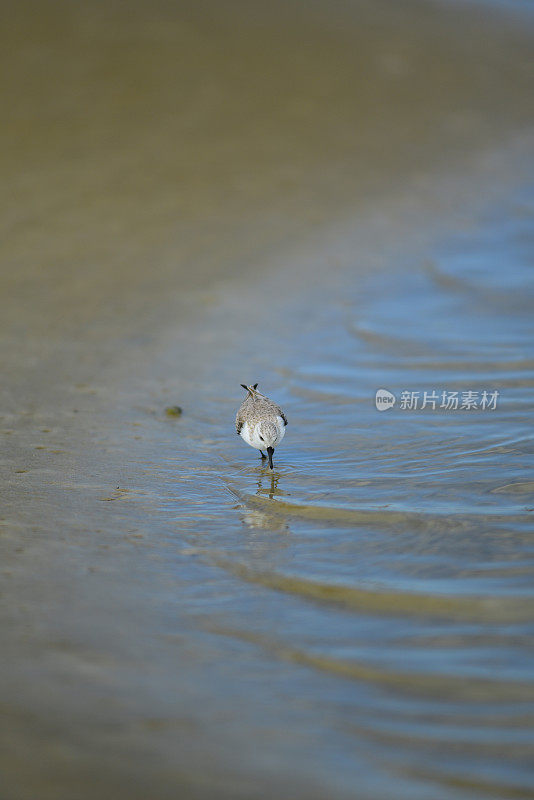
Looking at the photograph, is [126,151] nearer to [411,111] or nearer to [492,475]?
[411,111]

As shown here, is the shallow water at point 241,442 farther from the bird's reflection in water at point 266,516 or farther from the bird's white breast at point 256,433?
the bird's white breast at point 256,433

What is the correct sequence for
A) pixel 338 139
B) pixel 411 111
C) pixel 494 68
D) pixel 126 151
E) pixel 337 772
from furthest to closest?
pixel 494 68 → pixel 411 111 → pixel 338 139 → pixel 126 151 → pixel 337 772

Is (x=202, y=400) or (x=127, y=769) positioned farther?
(x=202, y=400)

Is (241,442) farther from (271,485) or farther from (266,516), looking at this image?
(266,516)

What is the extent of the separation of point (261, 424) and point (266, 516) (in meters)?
0.67

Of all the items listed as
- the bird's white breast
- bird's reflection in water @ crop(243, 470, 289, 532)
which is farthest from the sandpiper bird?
bird's reflection in water @ crop(243, 470, 289, 532)

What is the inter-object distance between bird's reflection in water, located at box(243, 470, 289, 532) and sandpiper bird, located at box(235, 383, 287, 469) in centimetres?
23

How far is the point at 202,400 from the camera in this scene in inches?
302

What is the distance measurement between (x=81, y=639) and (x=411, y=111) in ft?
49.0

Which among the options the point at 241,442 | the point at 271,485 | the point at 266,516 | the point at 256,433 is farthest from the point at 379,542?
the point at 241,442

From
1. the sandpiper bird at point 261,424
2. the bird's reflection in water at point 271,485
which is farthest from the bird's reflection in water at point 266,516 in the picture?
the sandpiper bird at point 261,424

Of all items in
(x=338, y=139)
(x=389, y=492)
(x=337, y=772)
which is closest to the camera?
(x=337, y=772)

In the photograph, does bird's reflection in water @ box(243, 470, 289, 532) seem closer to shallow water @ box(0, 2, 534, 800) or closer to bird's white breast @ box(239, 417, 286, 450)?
shallow water @ box(0, 2, 534, 800)

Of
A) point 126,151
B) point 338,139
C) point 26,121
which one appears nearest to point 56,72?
point 26,121
